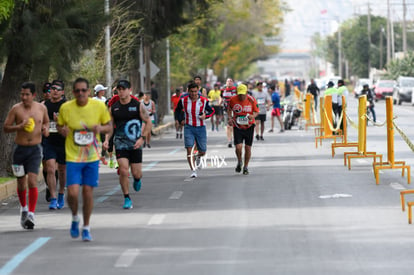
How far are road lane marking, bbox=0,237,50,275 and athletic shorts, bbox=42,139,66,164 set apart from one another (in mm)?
3405

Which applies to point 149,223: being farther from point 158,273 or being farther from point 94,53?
point 94,53

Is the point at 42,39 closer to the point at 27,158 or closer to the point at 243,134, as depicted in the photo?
the point at 243,134

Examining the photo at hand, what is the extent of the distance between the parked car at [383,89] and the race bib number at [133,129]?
61056 mm

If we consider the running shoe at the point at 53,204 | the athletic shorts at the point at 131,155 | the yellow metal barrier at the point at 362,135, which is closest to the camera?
the athletic shorts at the point at 131,155

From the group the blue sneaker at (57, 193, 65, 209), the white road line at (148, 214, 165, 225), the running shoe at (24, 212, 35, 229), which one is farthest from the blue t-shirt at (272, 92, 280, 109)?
the running shoe at (24, 212, 35, 229)

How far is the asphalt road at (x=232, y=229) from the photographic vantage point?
9.38 meters

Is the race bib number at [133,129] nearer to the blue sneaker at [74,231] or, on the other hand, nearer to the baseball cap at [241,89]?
the blue sneaker at [74,231]

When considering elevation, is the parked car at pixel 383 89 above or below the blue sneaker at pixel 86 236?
above

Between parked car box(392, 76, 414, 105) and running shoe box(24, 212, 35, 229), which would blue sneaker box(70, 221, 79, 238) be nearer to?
running shoe box(24, 212, 35, 229)

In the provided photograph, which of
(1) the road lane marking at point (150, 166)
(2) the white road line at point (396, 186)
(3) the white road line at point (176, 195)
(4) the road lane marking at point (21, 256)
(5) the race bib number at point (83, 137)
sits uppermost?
(5) the race bib number at point (83, 137)

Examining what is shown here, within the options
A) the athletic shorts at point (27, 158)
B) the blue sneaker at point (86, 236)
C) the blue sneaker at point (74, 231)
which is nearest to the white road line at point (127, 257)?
the blue sneaker at point (86, 236)

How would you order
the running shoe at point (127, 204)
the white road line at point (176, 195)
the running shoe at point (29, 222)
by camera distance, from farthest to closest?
the white road line at point (176, 195) < the running shoe at point (127, 204) < the running shoe at point (29, 222)

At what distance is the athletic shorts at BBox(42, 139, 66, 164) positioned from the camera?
48.0 ft

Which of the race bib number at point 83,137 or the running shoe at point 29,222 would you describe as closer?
the race bib number at point 83,137
